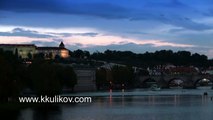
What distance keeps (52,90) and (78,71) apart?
235 feet

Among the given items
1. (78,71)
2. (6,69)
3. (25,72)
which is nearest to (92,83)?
(78,71)

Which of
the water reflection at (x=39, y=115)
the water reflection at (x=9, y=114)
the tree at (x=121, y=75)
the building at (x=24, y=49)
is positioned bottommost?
the water reflection at (x=39, y=115)

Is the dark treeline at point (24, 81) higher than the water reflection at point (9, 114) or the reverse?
higher

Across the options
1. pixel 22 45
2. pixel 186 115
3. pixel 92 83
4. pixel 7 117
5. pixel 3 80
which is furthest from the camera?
pixel 22 45

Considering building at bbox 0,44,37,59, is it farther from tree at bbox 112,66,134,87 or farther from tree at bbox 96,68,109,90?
tree at bbox 96,68,109,90

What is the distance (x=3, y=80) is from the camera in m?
49.7

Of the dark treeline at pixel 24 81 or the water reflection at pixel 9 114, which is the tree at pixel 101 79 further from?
the water reflection at pixel 9 114

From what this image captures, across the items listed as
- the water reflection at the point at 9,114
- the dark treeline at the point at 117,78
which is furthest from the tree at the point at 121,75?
the water reflection at the point at 9,114

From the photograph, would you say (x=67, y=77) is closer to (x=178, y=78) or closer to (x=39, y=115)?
(x=178, y=78)

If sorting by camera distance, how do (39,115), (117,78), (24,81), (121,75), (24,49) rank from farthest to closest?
(24,49) < (121,75) < (117,78) < (24,81) < (39,115)

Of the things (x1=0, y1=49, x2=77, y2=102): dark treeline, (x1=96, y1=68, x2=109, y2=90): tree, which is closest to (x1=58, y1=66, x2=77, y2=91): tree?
(x1=0, y1=49, x2=77, y2=102): dark treeline

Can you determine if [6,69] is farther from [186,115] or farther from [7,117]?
[186,115]

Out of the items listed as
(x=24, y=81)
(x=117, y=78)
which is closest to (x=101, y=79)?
(x=117, y=78)

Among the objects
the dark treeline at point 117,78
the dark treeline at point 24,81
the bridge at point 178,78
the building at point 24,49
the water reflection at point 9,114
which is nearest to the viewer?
the water reflection at point 9,114
